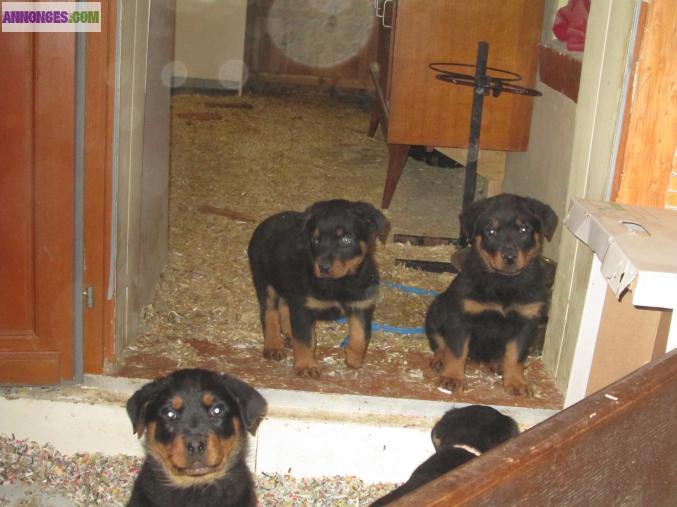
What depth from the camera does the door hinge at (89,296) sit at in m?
4.19

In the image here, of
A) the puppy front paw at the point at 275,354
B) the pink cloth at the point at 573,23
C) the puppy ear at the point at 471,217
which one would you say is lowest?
the puppy front paw at the point at 275,354

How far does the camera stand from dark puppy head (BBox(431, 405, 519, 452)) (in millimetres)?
3311

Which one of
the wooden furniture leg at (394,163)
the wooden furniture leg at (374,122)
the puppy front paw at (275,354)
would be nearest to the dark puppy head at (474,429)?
the puppy front paw at (275,354)

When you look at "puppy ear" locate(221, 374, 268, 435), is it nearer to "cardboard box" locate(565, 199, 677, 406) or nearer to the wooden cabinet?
"cardboard box" locate(565, 199, 677, 406)

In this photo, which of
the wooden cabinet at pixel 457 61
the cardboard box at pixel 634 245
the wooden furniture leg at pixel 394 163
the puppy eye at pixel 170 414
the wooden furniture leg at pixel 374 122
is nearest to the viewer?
the cardboard box at pixel 634 245

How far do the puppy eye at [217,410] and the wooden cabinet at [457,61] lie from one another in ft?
14.8

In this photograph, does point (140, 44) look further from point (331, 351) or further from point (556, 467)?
point (556, 467)

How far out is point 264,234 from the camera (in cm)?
508

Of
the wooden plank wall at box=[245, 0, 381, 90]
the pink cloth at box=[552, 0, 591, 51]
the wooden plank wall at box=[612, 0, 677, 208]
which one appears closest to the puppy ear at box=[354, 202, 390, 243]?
the wooden plank wall at box=[612, 0, 677, 208]

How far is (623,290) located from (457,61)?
168 inches

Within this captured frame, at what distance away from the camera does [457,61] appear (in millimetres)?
7148

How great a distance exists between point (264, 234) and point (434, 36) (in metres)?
2.87

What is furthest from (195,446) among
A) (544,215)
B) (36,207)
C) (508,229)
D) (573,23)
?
(573,23)

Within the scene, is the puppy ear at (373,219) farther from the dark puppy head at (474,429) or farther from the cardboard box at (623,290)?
the dark puppy head at (474,429)
